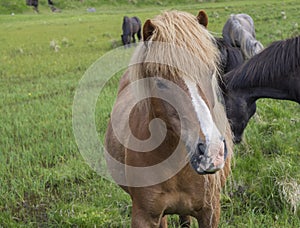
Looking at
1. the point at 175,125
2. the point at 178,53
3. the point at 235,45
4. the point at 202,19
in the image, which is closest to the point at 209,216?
the point at 175,125

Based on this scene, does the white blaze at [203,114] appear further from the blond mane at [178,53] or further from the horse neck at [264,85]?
the horse neck at [264,85]

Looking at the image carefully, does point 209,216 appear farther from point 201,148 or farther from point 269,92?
point 269,92

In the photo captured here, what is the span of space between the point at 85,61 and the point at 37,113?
17.3 feet

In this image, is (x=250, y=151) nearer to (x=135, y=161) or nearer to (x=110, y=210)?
(x=110, y=210)

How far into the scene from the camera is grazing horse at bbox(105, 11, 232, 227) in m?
1.65

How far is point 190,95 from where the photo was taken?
5.50 ft

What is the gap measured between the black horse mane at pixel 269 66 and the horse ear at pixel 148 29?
77.4 inches

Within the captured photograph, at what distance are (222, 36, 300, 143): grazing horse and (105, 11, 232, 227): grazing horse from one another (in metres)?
1.41

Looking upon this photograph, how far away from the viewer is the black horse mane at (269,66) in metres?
3.30

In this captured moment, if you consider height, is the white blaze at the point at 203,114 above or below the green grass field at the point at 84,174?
above

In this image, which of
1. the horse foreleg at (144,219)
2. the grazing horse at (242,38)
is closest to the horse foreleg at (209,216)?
the horse foreleg at (144,219)

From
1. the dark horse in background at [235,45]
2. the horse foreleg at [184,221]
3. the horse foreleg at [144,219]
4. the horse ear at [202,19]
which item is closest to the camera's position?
the horse ear at [202,19]

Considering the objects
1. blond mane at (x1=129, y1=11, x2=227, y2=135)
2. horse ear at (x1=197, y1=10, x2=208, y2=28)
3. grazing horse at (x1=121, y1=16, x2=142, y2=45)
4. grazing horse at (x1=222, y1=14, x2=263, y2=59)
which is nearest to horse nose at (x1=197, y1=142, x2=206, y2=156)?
blond mane at (x1=129, y1=11, x2=227, y2=135)

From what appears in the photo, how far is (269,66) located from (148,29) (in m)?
2.01
